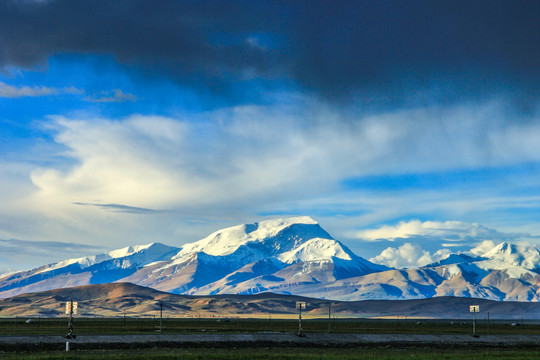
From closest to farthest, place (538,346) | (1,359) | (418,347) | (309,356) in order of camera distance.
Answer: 1. (1,359)
2. (309,356)
3. (418,347)
4. (538,346)

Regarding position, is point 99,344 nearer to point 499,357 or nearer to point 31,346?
point 31,346

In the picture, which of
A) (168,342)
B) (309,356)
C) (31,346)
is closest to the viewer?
(309,356)

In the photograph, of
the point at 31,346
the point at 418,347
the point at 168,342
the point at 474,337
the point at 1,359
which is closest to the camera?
the point at 1,359

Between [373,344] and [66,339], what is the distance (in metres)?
43.2

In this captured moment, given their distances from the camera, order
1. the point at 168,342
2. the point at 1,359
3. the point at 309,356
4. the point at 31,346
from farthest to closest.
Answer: the point at 168,342, the point at 31,346, the point at 309,356, the point at 1,359

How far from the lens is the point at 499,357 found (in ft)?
241

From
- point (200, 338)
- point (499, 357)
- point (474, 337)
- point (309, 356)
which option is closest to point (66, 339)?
point (200, 338)

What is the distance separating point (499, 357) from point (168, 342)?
135ft

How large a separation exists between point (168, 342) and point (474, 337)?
53558mm

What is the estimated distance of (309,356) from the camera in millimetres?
69750

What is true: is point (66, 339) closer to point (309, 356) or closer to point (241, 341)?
point (241, 341)

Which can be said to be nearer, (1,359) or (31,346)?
(1,359)

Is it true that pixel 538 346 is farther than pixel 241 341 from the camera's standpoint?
Yes

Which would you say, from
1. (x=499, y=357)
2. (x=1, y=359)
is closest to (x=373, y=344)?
(x=499, y=357)
